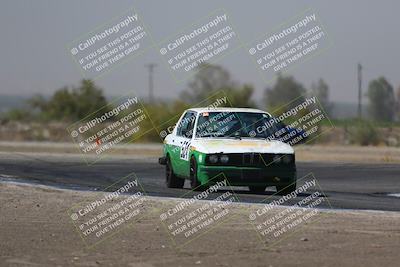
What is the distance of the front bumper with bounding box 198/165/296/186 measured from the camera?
17188mm

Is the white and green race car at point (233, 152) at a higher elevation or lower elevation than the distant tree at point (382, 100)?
higher

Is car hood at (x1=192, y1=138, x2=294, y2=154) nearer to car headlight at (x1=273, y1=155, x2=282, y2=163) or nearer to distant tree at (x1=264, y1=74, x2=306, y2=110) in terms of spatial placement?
car headlight at (x1=273, y1=155, x2=282, y2=163)

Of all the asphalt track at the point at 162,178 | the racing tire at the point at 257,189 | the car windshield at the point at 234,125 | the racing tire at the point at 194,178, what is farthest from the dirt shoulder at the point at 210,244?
the racing tire at the point at 257,189

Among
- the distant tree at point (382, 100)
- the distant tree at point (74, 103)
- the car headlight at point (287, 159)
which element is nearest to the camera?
the car headlight at point (287, 159)

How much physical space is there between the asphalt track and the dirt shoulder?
264 cm

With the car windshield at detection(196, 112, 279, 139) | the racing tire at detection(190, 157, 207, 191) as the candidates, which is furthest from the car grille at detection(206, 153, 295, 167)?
the car windshield at detection(196, 112, 279, 139)

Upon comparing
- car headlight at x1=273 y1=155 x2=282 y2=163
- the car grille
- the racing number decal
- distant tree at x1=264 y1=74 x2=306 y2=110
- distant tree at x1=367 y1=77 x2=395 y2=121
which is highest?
the racing number decal

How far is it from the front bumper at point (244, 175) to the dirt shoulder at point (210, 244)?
9.27 feet

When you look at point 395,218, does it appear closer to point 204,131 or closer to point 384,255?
point 384,255

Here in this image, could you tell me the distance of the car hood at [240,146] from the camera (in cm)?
1730

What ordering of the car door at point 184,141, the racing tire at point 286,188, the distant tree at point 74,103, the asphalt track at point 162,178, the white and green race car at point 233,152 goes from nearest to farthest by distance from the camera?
the asphalt track at point 162,178, the white and green race car at point 233,152, the racing tire at point 286,188, the car door at point 184,141, the distant tree at point 74,103

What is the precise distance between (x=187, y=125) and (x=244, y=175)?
209cm

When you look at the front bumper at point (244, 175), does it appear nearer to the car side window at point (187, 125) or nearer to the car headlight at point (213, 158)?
the car headlight at point (213, 158)

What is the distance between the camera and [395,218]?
13.7 m
